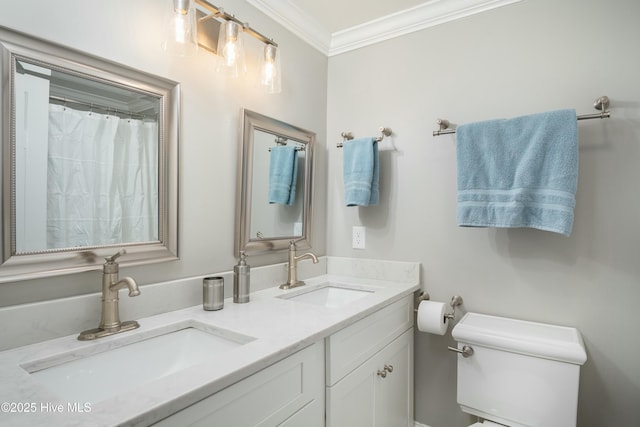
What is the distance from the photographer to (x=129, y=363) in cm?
96

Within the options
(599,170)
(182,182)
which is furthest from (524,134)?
(182,182)

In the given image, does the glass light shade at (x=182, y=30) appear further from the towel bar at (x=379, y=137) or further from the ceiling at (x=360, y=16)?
the towel bar at (x=379, y=137)

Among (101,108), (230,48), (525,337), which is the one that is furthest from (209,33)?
(525,337)

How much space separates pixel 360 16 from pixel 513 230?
4.40 feet

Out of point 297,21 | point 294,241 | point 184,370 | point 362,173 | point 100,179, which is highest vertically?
point 297,21

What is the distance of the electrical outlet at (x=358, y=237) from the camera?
6.41 ft

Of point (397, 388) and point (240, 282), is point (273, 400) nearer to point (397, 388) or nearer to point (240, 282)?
point (240, 282)

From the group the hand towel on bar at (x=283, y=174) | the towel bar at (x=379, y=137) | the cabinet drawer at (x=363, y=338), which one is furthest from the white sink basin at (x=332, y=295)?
the towel bar at (x=379, y=137)

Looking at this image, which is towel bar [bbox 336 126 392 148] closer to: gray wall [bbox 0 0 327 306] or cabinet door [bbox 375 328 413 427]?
gray wall [bbox 0 0 327 306]

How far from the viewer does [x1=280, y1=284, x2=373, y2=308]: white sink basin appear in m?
1.68

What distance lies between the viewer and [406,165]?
71.7 inches

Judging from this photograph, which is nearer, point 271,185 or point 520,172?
point 520,172

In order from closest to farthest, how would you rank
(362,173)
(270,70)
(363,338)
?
(363,338) → (270,70) → (362,173)

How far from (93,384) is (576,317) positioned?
1.72 m
